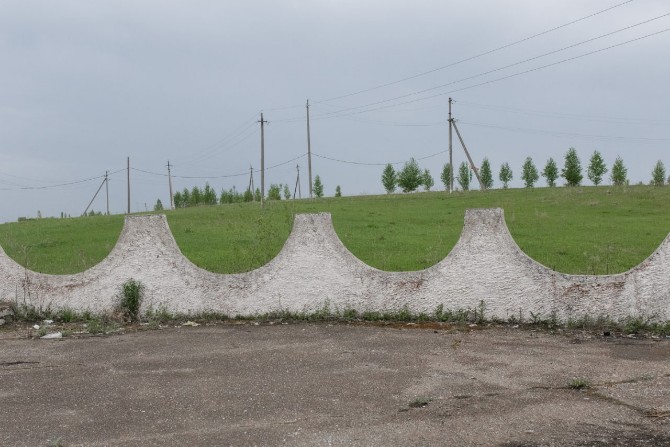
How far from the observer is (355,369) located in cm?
674

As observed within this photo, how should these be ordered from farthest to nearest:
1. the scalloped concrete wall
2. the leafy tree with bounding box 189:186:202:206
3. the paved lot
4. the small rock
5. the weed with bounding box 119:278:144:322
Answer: the leafy tree with bounding box 189:186:202:206, the weed with bounding box 119:278:144:322, the small rock, the scalloped concrete wall, the paved lot

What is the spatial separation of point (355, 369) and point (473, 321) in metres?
2.85

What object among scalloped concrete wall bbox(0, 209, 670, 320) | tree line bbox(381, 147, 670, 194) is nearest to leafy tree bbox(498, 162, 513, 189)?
tree line bbox(381, 147, 670, 194)

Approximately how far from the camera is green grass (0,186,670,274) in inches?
543

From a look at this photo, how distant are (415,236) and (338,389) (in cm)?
1258

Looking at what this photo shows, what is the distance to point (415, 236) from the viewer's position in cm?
1836

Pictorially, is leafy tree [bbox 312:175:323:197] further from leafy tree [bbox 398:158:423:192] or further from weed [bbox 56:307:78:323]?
weed [bbox 56:307:78:323]

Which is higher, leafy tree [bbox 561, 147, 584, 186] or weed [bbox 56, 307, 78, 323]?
leafy tree [bbox 561, 147, 584, 186]

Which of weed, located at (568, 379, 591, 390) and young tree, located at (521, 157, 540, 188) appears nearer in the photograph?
weed, located at (568, 379, 591, 390)

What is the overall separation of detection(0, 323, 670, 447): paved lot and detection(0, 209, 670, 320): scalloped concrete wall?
638 millimetres

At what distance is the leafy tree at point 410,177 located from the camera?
65.0 metres

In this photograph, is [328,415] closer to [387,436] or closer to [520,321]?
[387,436]

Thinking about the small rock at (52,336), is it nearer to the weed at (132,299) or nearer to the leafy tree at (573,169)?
the weed at (132,299)

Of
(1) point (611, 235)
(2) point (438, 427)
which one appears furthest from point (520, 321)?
(1) point (611, 235)
